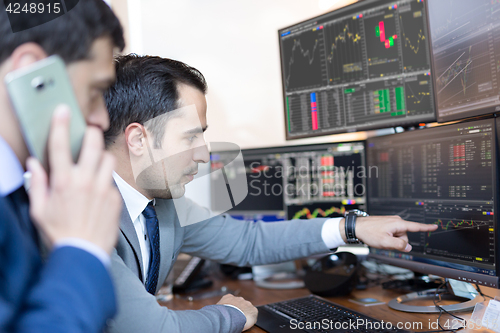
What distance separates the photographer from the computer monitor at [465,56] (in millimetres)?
914

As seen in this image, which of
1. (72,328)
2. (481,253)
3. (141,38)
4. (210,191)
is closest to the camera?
(72,328)

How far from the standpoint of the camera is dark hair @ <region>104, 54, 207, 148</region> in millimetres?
1003

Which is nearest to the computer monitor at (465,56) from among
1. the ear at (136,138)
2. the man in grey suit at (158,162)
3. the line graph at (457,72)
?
the line graph at (457,72)

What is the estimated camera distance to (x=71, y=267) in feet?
1.40

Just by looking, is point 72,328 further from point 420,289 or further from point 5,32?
point 420,289

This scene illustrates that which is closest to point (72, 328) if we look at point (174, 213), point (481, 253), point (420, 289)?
point (174, 213)

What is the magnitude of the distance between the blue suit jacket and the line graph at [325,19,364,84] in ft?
3.47

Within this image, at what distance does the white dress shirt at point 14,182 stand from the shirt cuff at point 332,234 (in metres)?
0.77

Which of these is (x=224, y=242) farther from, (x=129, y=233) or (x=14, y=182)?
(x=14, y=182)

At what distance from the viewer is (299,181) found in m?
1.48

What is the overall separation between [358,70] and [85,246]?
3.48 ft

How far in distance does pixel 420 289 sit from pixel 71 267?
1.08 m

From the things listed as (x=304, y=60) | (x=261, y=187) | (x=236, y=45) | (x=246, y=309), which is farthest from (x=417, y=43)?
(x=236, y=45)

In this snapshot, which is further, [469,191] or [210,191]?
[210,191]
